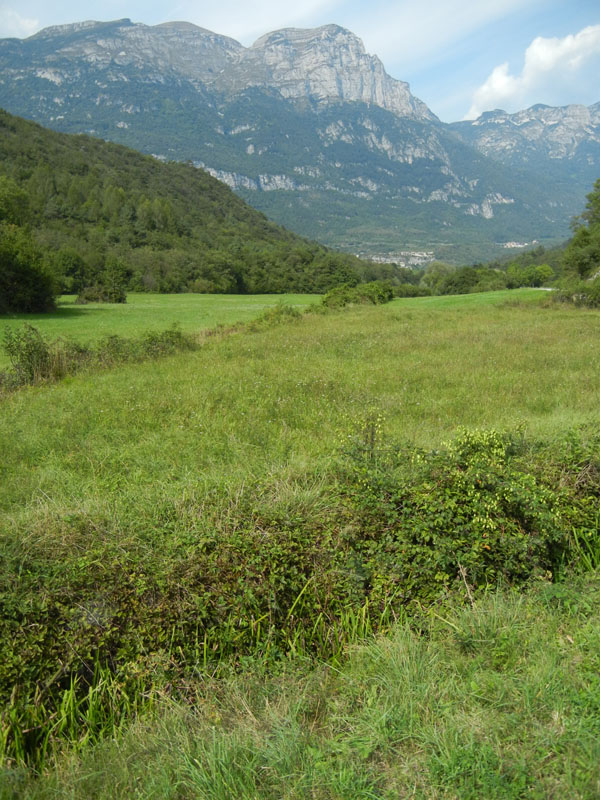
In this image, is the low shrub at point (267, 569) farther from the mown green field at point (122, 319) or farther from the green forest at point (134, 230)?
the green forest at point (134, 230)

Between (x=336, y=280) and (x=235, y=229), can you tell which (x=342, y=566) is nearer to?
(x=336, y=280)

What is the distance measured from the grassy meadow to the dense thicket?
2169 inches

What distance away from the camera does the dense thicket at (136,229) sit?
7038 centimetres

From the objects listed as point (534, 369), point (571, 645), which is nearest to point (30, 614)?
point (571, 645)

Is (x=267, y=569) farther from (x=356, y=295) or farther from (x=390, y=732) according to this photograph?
(x=356, y=295)

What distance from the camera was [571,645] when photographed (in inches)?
130

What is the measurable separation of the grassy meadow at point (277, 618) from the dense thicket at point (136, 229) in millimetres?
55097

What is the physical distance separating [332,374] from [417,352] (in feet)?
14.8

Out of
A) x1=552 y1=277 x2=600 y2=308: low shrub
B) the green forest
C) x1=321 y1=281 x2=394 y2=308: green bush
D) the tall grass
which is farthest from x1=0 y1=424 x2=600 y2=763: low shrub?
the green forest

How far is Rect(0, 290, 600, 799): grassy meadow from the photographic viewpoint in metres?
2.56

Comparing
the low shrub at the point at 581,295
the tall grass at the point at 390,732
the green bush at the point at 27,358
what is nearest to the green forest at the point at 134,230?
the green bush at the point at 27,358

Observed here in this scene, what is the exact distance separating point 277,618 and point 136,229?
91.6m

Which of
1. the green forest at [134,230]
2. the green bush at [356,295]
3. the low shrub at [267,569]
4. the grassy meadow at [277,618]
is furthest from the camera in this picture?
the green forest at [134,230]

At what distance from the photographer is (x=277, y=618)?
4.29 metres
